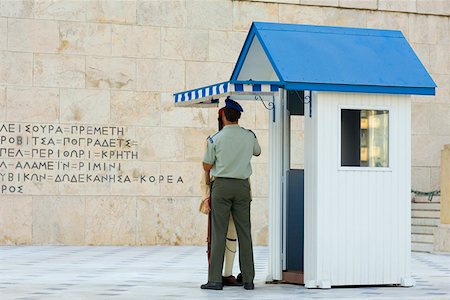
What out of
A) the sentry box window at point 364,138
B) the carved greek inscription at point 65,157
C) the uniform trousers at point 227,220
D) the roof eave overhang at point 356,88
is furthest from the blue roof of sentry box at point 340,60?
Answer: the carved greek inscription at point 65,157

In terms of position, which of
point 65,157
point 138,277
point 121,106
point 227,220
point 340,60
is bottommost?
point 138,277

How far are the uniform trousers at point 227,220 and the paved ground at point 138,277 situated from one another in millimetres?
255

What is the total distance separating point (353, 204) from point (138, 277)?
9.57 feet

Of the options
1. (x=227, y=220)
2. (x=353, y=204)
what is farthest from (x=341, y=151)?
(x=227, y=220)

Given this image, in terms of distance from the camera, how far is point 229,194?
11164 mm

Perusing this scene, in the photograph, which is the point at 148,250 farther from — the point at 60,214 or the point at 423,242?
the point at 423,242

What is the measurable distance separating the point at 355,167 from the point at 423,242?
770 cm

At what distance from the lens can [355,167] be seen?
11406 millimetres

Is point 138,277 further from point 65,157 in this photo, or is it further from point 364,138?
point 65,157

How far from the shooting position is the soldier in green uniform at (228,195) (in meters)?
11.2

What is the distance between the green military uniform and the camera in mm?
11172

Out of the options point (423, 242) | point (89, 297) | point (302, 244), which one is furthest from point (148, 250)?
point (89, 297)

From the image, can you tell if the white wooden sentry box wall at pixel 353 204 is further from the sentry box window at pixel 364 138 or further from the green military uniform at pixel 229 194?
the green military uniform at pixel 229 194

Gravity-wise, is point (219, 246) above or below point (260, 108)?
below
